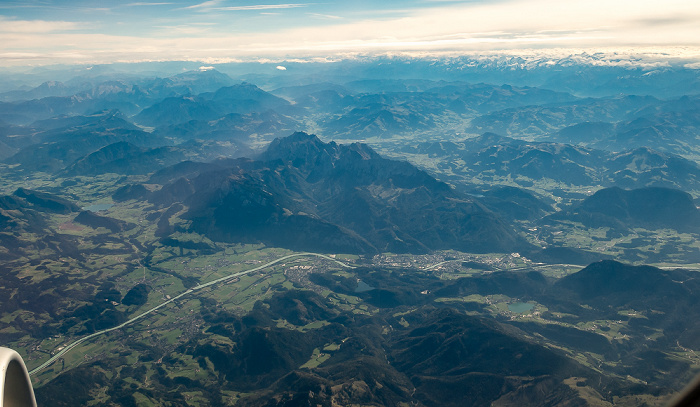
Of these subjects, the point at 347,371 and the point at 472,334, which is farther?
the point at 472,334

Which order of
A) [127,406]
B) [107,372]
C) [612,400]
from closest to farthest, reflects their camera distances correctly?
[612,400] → [127,406] → [107,372]

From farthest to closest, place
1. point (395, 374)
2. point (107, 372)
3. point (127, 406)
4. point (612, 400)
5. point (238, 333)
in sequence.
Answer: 1. point (238, 333)
2. point (107, 372)
3. point (395, 374)
4. point (127, 406)
5. point (612, 400)

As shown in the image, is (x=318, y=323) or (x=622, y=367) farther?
(x=318, y=323)

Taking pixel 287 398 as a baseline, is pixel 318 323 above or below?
below

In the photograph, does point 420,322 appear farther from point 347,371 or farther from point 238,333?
point 238,333

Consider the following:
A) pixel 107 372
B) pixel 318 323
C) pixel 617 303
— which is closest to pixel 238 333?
pixel 318 323

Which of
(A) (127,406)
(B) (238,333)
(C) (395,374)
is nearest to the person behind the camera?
(A) (127,406)

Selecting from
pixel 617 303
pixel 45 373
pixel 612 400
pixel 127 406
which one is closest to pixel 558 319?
pixel 617 303

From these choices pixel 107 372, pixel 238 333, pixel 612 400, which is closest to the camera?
pixel 612 400

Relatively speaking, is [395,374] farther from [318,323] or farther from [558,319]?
[558,319]
